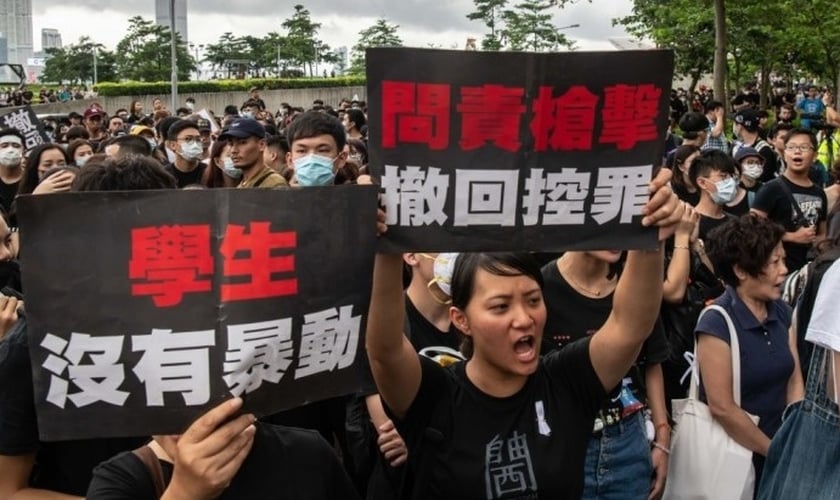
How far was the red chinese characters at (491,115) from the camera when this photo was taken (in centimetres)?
203

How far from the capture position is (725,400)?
3293 millimetres

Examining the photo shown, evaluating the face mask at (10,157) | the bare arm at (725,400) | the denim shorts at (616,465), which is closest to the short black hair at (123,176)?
the denim shorts at (616,465)

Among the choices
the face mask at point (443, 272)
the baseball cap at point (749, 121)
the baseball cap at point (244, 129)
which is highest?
the baseball cap at point (749, 121)

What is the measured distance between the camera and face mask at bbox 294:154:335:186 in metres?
4.25

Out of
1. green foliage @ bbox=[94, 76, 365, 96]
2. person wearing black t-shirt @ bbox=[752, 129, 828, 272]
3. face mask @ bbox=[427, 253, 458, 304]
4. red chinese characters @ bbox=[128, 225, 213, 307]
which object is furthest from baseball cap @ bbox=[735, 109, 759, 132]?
green foliage @ bbox=[94, 76, 365, 96]

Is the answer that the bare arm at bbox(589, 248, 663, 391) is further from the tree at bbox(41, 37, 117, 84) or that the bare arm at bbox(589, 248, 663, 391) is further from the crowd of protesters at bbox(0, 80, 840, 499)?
the tree at bbox(41, 37, 117, 84)

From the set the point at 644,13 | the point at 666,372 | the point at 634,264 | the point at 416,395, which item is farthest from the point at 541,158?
the point at 644,13

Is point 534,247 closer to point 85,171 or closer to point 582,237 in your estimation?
point 582,237

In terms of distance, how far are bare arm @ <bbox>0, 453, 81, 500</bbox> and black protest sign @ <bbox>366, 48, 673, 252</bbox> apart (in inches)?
44.1

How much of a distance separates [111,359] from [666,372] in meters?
3.16

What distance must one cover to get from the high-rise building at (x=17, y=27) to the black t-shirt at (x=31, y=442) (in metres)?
98.3

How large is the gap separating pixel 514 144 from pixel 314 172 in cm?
231

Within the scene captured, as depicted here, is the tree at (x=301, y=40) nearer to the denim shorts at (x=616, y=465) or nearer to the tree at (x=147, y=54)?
the tree at (x=147, y=54)

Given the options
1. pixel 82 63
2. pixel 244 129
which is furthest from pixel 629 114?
pixel 82 63
